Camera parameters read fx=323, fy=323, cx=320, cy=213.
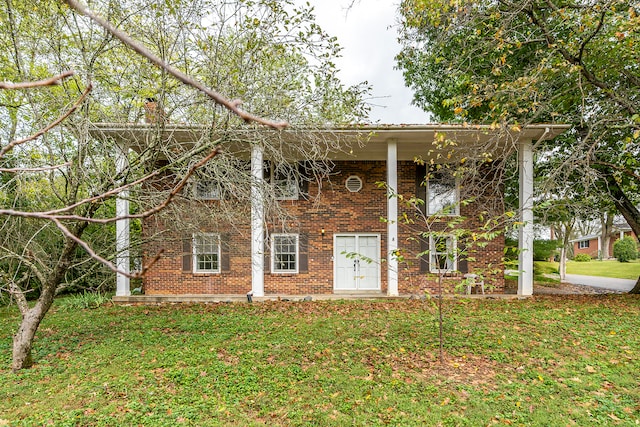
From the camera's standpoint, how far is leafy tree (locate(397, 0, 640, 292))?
5746mm

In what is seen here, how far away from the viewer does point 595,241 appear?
39438 millimetres

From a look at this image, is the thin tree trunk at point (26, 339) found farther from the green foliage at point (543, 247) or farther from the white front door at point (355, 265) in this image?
the green foliage at point (543, 247)

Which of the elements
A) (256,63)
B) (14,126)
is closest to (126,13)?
(256,63)

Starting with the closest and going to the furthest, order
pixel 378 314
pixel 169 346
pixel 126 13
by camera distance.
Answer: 1. pixel 126 13
2. pixel 169 346
3. pixel 378 314

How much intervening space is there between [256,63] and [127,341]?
501cm

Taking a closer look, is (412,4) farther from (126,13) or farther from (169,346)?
(169,346)

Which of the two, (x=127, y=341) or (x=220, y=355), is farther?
(x=127, y=341)

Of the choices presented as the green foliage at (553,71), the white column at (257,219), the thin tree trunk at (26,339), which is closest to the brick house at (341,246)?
the white column at (257,219)

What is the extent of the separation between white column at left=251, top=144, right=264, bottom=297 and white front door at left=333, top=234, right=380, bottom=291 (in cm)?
242

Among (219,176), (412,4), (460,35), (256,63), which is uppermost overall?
(460,35)

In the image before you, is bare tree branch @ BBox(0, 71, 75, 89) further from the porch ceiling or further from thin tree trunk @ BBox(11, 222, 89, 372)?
thin tree trunk @ BBox(11, 222, 89, 372)

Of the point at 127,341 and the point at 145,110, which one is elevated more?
the point at 145,110

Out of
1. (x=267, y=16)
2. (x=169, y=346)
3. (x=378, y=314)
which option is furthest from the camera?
(x=378, y=314)

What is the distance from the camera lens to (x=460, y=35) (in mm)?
8070
